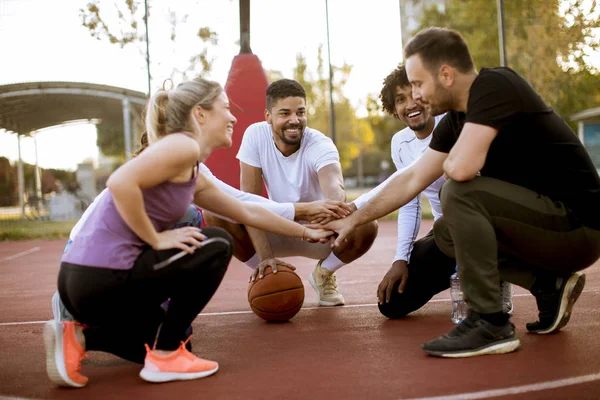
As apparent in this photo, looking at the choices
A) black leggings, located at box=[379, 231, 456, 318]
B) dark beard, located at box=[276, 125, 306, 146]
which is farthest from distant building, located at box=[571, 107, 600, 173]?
black leggings, located at box=[379, 231, 456, 318]

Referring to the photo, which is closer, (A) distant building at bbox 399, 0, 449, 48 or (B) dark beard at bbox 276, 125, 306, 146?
(B) dark beard at bbox 276, 125, 306, 146

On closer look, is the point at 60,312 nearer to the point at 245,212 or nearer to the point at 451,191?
the point at 245,212

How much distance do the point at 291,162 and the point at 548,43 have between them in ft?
47.9

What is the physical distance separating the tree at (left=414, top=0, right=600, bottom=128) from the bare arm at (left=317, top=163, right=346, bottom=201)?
1351 cm

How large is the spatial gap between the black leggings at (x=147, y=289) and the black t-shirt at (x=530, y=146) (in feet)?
4.41

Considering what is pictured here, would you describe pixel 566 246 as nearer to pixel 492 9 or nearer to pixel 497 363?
pixel 497 363

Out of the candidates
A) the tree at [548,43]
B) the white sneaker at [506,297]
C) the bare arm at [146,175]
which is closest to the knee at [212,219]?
the bare arm at [146,175]

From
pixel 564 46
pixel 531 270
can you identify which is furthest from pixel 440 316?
pixel 564 46

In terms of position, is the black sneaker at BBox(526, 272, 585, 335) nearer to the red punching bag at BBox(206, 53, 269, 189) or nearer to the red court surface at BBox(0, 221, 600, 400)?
the red court surface at BBox(0, 221, 600, 400)

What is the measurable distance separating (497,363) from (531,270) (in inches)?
29.3

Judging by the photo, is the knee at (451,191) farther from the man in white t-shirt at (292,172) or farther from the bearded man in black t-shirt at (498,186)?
the man in white t-shirt at (292,172)

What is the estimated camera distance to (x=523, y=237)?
3428 mm

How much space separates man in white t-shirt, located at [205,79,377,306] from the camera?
503cm

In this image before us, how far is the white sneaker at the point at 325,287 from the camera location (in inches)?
205
